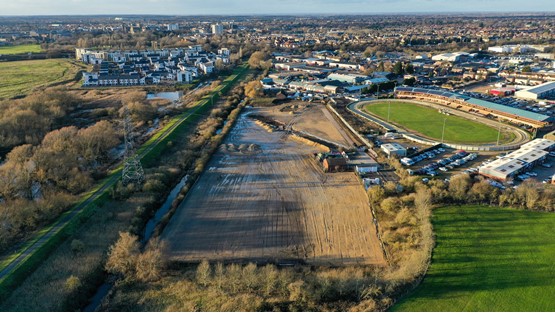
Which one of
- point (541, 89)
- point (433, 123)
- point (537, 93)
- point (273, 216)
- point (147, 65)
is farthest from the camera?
point (147, 65)

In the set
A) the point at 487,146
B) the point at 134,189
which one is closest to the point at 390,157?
the point at 487,146

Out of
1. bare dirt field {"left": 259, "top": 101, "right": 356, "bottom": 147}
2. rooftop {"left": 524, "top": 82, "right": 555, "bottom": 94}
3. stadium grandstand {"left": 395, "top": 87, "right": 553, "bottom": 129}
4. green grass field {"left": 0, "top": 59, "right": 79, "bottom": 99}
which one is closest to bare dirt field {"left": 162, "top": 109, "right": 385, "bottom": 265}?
bare dirt field {"left": 259, "top": 101, "right": 356, "bottom": 147}

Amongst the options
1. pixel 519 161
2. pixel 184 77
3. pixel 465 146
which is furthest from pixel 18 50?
pixel 519 161

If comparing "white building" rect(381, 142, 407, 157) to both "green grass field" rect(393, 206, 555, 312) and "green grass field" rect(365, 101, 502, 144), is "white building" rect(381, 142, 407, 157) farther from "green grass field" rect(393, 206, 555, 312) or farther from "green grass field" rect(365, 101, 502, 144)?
"green grass field" rect(393, 206, 555, 312)

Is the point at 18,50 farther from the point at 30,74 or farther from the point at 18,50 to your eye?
the point at 30,74

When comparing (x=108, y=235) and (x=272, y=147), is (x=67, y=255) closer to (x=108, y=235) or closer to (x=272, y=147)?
(x=108, y=235)

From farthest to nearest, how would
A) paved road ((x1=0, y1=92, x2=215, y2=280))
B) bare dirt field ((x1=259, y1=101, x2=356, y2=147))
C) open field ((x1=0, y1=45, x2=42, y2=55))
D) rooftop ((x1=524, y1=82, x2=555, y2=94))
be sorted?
open field ((x1=0, y1=45, x2=42, y2=55))
rooftop ((x1=524, y1=82, x2=555, y2=94))
bare dirt field ((x1=259, y1=101, x2=356, y2=147))
paved road ((x1=0, y1=92, x2=215, y2=280))

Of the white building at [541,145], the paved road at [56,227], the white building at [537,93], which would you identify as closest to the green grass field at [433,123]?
the white building at [541,145]
